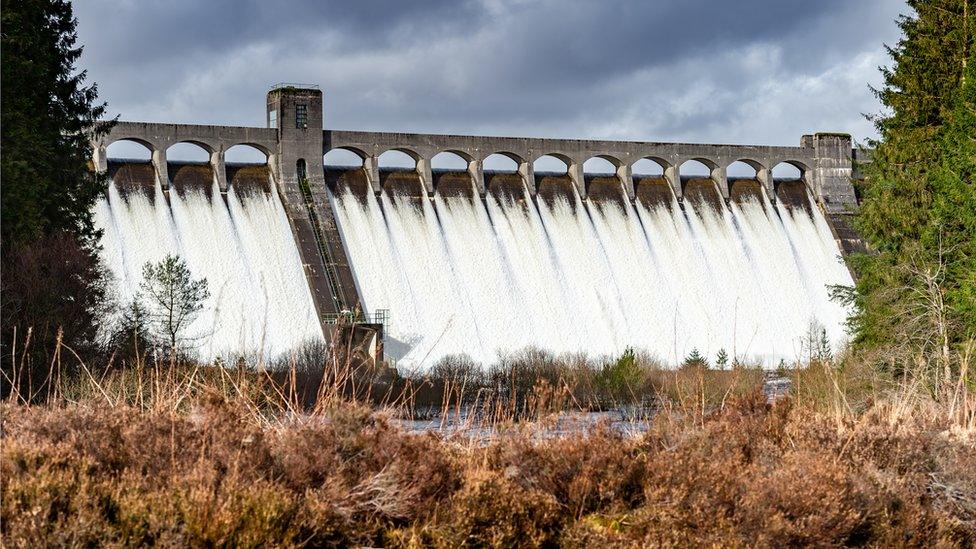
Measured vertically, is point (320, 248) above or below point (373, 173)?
below

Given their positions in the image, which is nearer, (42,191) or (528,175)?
(42,191)

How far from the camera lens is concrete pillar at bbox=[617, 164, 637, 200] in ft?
158

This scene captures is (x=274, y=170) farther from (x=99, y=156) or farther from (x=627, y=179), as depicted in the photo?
(x=627, y=179)

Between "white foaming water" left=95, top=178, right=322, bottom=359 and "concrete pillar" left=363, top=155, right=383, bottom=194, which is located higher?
"concrete pillar" left=363, top=155, right=383, bottom=194

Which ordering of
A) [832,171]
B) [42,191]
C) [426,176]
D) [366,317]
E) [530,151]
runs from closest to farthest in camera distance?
[42,191]
[366,317]
[426,176]
[530,151]
[832,171]

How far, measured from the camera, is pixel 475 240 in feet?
143

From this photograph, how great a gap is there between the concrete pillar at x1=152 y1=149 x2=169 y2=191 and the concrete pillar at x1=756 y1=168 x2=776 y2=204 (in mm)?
25006

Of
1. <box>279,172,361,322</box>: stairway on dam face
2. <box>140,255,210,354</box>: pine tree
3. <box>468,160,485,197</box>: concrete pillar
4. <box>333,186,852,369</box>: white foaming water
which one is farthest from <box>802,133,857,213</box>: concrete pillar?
<box>140,255,210,354</box>: pine tree

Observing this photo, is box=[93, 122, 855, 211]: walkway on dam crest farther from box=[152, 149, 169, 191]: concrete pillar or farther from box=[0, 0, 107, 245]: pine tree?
box=[0, 0, 107, 245]: pine tree

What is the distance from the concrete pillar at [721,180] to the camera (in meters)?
49.6

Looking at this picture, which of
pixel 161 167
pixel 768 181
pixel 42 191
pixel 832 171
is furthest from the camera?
pixel 832 171

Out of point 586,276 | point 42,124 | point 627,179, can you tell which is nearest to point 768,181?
point 627,179

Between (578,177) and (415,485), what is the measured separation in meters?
39.7

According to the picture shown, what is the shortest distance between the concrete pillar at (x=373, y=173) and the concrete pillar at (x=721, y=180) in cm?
1489
